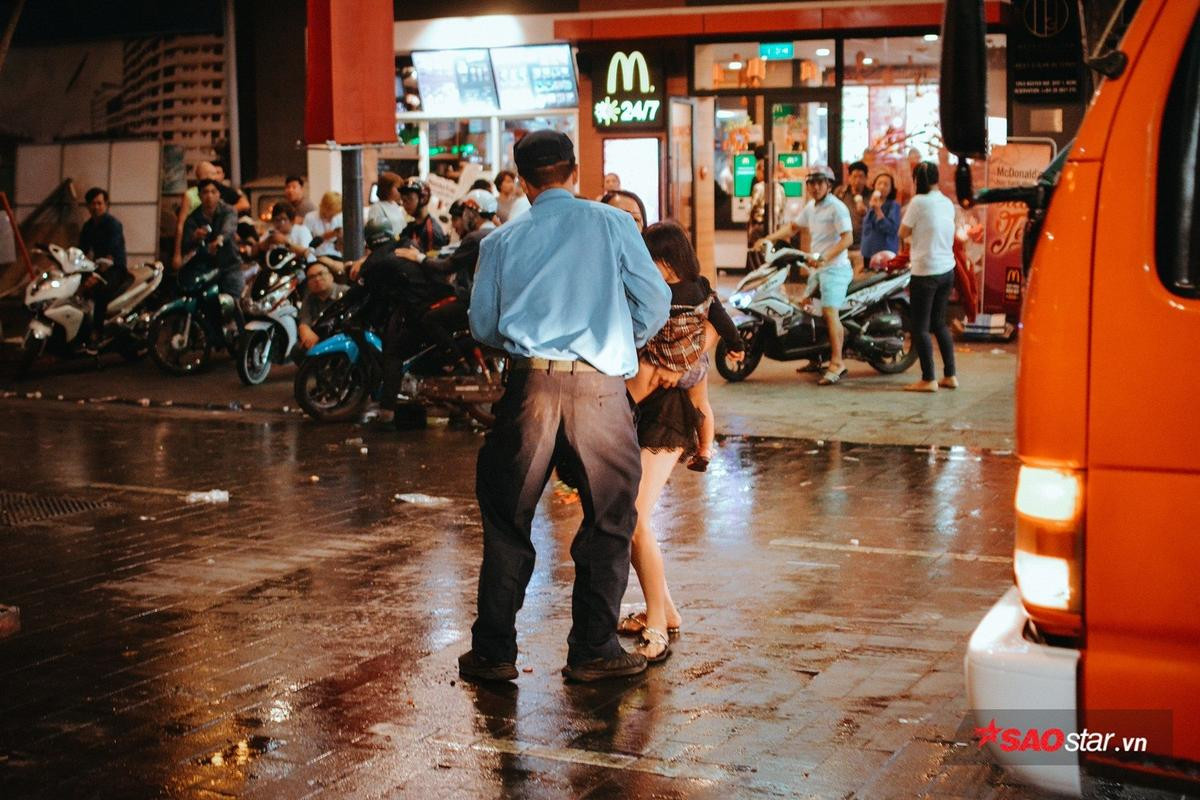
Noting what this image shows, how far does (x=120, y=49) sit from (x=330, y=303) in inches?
469

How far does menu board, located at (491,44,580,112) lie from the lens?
2147 centimetres

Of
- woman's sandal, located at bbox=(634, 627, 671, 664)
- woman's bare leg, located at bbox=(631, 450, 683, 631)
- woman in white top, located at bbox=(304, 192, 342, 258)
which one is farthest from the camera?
woman in white top, located at bbox=(304, 192, 342, 258)

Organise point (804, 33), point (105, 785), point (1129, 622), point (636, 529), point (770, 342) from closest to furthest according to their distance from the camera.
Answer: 1. point (1129, 622)
2. point (105, 785)
3. point (636, 529)
4. point (770, 342)
5. point (804, 33)

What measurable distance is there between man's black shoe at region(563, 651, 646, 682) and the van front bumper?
92.1 inches

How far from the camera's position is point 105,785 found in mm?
4789

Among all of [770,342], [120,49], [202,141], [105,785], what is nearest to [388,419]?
[770,342]

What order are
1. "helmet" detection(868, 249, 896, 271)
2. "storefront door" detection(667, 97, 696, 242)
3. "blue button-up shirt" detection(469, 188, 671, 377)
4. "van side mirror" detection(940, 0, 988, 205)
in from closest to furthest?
"van side mirror" detection(940, 0, 988, 205), "blue button-up shirt" detection(469, 188, 671, 377), "helmet" detection(868, 249, 896, 271), "storefront door" detection(667, 97, 696, 242)

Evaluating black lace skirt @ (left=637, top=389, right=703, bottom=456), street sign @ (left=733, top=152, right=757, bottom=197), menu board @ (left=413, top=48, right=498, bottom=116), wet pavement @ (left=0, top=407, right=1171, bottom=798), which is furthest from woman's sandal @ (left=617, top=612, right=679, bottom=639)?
menu board @ (left=413, top=48, right=498, bottom=116)

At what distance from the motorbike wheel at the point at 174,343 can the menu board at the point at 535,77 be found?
733cm

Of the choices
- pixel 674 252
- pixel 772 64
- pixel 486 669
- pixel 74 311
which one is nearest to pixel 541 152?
pixel 674 252

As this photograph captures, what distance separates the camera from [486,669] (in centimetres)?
576

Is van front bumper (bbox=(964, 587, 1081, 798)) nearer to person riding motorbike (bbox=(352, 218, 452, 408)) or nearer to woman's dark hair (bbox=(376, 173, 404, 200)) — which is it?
person riding motorbike (bbox=(352, 218, 452, 408))

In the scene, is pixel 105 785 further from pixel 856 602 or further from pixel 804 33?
pixel 804 33

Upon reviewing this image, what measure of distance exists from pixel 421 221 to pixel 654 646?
29.1 feet
